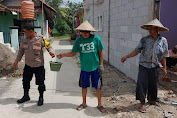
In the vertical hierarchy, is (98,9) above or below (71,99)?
above

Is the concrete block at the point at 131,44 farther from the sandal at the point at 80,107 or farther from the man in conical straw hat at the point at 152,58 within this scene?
the sandal at the point at 80,107

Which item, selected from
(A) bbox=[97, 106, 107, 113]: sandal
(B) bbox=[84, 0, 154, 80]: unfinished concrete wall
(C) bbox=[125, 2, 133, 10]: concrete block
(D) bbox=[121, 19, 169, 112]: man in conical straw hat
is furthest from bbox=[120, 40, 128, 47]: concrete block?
(A) bbox=[97, 106, 107, 113]: sandal

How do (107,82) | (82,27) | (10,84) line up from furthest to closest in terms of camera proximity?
(107,82) < (10,84) < (82,27)

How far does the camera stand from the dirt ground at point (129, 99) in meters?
3.63

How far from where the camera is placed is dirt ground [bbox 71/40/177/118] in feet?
11.9

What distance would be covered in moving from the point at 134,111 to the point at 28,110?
2.18 metres

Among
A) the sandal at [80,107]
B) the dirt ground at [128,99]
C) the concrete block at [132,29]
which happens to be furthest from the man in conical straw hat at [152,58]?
the concrete block at [132,29]

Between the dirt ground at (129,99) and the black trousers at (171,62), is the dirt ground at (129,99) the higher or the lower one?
the lower one

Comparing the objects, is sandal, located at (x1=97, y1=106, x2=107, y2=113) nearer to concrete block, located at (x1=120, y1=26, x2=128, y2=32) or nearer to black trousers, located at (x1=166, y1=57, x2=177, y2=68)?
black trousers, located at (x1=166, y1=57, x2=177, y2=68)

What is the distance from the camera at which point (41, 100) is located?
4.08 metres

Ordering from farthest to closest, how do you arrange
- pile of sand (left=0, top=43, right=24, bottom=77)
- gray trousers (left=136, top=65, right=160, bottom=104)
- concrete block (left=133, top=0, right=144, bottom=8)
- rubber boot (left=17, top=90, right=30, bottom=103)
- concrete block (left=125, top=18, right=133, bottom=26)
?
pile of sand (left=0, top=43, right=24, bottom=77)
concrete block (left=125, top=18, right=133, bottom=26)
concrete block (left=133, top=0, right=144, bottom=8)
rubber boot (left=17, top=90, right=30, bottom=103)
gray trousers (left=136, top=65, right=160, bottom=104)

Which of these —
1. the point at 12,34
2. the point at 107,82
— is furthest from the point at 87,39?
the point at 12,34

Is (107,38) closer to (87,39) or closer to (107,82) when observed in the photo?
(107,82)

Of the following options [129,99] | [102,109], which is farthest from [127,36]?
[102,109]
